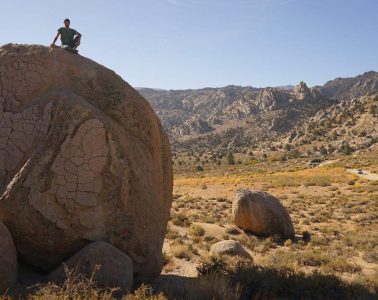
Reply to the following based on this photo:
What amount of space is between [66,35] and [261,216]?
11303mm

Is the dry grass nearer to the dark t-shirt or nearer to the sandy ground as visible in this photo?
the dark t-shirt

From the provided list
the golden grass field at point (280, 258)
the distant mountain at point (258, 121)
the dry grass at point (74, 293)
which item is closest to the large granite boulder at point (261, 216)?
the golden grass field at point (280, 258)

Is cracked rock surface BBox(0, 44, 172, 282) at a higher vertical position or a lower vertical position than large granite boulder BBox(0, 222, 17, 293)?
higher

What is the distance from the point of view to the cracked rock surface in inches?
262

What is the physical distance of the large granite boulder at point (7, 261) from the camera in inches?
236

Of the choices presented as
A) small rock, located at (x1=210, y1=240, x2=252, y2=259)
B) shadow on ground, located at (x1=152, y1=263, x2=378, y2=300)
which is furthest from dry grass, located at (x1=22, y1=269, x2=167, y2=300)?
small rock, located at (x1=210, y1=240, x2=252, y2=259)

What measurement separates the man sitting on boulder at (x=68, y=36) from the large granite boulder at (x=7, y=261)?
430 cm

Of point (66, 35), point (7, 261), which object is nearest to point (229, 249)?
point (7, 261)

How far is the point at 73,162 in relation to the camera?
22.9ft

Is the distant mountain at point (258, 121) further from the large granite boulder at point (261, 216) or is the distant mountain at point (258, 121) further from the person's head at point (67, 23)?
the person's head at point (67, 23)

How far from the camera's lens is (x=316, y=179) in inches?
1610

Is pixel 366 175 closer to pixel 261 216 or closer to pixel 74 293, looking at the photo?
pixel 261 216

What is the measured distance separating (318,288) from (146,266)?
379cm

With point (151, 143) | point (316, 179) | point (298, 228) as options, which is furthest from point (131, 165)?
point (316, 179)
